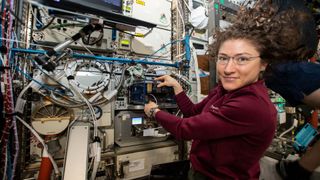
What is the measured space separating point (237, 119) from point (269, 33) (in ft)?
Answer: 1.56

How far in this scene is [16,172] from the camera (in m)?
1.17

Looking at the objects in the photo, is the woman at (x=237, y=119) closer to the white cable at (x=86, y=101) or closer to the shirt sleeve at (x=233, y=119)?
the shirt sleeve at (x=233, y=119)

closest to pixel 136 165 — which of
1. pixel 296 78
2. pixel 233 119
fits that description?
pixel 233 119

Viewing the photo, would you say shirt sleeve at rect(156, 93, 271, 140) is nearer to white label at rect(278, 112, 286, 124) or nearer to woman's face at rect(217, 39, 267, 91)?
woman's face at rect(217, 39, 267, 91)

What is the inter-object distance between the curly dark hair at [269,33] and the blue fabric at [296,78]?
0.18 feet

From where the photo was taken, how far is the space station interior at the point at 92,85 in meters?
1.11

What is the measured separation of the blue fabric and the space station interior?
793mm

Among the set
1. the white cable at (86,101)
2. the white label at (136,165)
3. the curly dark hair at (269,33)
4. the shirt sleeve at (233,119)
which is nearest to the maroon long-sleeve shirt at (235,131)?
the shirt sleeve at (233,119)

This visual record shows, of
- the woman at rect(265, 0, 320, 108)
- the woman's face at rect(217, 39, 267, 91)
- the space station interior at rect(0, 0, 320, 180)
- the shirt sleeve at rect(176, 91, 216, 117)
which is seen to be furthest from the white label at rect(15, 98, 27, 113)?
the woman at rect(265, 0, 320, 108)

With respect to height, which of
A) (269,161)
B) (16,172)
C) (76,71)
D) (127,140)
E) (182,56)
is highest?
(182,56)

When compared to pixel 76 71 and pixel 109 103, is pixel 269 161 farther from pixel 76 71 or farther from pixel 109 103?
pixel 76 71

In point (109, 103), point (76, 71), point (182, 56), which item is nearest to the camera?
point (76, 71)

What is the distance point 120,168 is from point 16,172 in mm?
655

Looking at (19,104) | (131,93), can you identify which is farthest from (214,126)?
(19,104)
